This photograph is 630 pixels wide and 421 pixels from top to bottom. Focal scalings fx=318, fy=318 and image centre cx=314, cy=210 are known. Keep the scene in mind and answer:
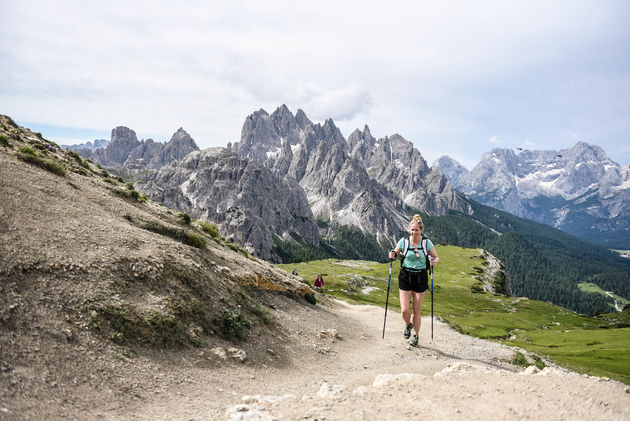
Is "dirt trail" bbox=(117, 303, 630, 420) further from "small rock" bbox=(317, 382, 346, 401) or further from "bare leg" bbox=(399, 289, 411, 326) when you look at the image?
"bare leg" bbox=(399, 289, 411, 326)

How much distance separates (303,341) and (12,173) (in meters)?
17.8

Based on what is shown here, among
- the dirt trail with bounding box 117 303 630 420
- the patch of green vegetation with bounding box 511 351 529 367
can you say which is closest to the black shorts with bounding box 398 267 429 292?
the dirt trail with bounding box 117 303 630 420

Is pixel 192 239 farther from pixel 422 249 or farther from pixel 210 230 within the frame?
pixel 422 249

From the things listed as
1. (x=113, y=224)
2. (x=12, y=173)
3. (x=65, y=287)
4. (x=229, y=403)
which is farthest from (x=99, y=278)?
(x=12, y=173)

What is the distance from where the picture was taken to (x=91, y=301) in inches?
435

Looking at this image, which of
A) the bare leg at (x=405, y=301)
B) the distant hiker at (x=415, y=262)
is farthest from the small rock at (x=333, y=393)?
the bare leg at (x=405, y=301)

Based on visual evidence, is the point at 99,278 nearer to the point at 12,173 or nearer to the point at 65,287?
the point at 65,287

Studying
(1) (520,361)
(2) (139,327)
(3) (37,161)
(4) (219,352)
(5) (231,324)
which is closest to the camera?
(2) (139,327)

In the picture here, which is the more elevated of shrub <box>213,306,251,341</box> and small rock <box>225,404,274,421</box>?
small rock <box>225,404,274,421</box>

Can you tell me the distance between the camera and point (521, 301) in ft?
353

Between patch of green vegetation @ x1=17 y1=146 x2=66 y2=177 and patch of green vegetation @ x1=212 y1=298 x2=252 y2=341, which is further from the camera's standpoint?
patch of green vegetation @ x1=17 y1=146 x2=66 y2=177

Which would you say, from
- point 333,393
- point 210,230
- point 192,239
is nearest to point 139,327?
point 333,393

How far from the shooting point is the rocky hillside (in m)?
8.30

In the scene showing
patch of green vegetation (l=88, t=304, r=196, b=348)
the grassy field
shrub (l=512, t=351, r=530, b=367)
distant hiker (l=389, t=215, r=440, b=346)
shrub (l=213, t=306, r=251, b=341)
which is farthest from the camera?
the grassy field
